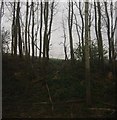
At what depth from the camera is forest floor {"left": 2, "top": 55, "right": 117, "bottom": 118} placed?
40.1 ft

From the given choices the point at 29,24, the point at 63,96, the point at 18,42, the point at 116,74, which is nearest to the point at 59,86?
the point at 63,96

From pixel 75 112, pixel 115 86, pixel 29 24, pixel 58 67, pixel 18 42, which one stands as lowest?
pixel 75 112

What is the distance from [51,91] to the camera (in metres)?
14.5

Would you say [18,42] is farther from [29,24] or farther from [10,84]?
[10,84]

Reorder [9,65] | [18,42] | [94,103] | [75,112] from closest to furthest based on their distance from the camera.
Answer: [75,112] → [94,103] → [9,65] → [18,42]

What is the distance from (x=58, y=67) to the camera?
18.2m

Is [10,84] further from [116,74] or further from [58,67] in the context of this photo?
[116,74]

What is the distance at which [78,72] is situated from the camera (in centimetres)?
1653

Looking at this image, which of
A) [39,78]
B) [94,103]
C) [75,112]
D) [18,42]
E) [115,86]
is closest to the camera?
[75,112]

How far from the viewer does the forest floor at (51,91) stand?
12.2 metres

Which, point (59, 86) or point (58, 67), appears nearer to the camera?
point (59, 86)

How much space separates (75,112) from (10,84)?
4853 millimetres

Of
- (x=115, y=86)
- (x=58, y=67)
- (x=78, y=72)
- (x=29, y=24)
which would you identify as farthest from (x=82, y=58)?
(x=29, y=24)

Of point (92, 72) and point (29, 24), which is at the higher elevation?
point (29, 24)
